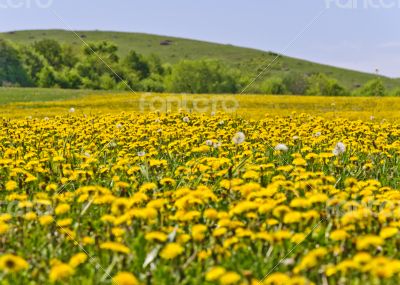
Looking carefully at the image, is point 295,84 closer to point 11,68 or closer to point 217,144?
point 11,68

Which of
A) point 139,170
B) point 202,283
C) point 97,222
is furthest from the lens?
point 139,170

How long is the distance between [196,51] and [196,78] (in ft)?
261

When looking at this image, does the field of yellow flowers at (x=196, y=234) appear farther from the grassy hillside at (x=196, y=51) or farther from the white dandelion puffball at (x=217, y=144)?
the grassy hillside at (x=196, y=51)

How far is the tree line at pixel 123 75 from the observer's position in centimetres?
8419

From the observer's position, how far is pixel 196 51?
168125 millimetres

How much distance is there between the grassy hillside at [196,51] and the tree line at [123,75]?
132ft

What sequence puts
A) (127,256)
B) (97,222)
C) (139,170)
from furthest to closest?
(139,170), (97,222), (127,256)

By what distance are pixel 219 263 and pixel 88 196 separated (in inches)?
70.6

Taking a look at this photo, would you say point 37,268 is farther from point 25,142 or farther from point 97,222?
point 25,142

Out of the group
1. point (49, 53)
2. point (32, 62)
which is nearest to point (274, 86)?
point (32, 62)

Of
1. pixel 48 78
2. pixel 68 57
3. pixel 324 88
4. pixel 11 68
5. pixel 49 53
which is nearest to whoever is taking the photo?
A: pixel 48 78

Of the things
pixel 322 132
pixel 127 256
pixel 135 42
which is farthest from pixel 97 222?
pixel 135 42

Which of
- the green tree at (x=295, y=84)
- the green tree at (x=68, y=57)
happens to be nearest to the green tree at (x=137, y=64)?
the green tree at (x=68, y=57)

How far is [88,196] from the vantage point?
203 inches
